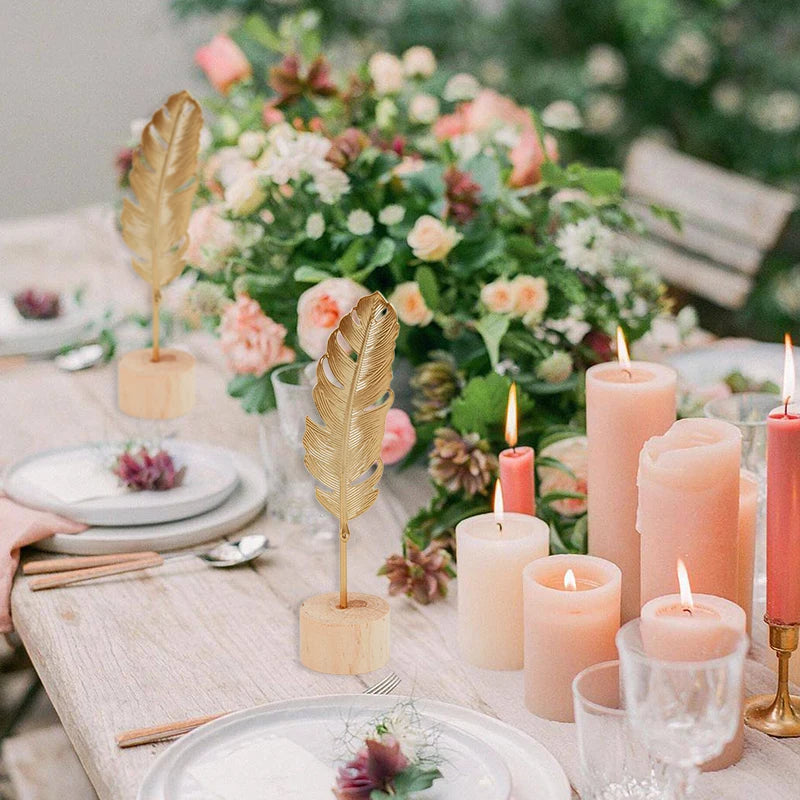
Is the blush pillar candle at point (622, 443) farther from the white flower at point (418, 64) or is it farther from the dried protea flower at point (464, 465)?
the white flower at point (418, 64)

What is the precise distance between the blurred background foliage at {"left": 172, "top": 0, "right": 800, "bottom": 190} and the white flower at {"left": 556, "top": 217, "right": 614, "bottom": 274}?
2.42 m

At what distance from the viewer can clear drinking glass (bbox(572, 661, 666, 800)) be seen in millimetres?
808

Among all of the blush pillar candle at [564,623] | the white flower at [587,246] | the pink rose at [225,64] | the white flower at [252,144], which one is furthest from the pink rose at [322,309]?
the pink rose at [225,64]

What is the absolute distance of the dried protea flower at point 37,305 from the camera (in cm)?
201

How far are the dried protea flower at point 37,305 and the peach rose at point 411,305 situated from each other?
0.82m

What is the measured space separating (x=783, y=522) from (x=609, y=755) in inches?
8.3

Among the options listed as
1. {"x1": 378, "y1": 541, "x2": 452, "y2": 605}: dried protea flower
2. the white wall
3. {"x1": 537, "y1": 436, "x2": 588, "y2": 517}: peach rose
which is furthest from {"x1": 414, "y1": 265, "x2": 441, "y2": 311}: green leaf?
the white wall

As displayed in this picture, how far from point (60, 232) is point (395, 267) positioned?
1489mm

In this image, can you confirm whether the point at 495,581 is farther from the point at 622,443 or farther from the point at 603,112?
the point at 603,112

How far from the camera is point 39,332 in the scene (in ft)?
6.42

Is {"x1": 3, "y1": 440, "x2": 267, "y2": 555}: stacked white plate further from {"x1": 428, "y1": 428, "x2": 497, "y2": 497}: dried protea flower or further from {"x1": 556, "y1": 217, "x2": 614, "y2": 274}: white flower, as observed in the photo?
{"x1": 556, "y1": 217, "x2": 614, "y2": 274}: white flower

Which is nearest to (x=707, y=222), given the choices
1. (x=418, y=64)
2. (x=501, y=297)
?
(x=418, y=64)

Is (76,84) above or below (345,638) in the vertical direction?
above

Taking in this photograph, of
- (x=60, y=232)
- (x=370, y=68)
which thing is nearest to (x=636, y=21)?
(x=60, y=232)
